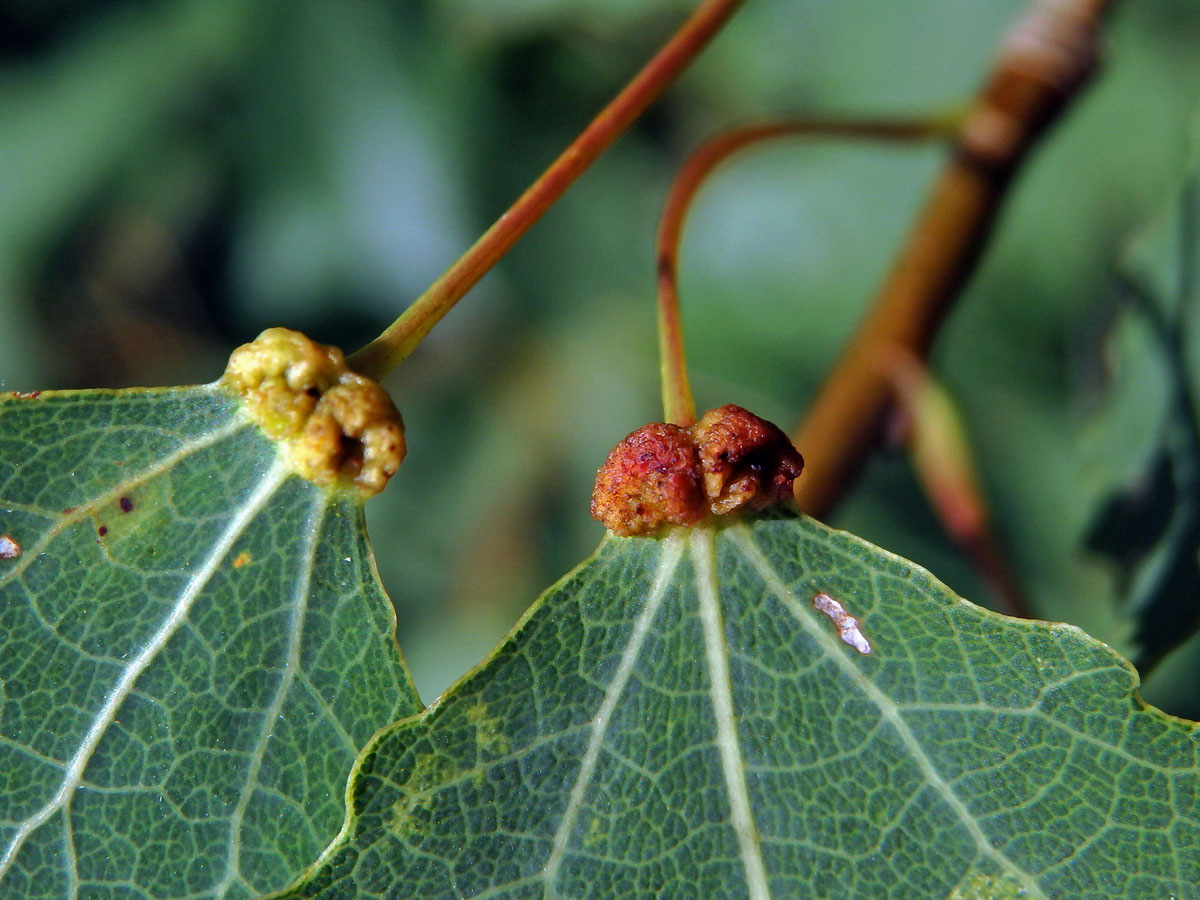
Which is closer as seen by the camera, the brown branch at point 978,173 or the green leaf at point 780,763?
the green leaf at point 780,763

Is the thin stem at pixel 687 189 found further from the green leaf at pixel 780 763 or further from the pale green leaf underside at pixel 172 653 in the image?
the pale green leaf underside at pixel 172 653

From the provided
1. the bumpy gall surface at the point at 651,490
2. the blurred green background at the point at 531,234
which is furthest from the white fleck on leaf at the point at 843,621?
the blurred green background at the point at 531,234

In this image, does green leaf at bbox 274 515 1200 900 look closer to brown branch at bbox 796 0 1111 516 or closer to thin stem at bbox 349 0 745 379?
thin stem at bbox 349 0 745 379

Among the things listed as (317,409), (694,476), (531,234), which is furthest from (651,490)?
(531,234)

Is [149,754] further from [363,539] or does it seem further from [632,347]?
[632,347]

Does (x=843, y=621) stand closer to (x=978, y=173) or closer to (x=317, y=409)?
(x=317, y=409)

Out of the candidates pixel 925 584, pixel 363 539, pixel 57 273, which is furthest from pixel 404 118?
pixel 925 584
